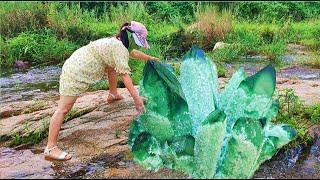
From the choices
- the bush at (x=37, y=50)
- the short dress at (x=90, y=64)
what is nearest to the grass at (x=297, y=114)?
the short dress at (x=90, y=64)

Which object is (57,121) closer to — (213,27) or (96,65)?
(96,65)

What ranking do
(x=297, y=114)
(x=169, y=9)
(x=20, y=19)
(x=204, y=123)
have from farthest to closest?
(x=169, y=9) → (x=20, y=19) → (x=297, y=114) → (x=204, y=123)

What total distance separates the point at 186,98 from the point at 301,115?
1.32 meters

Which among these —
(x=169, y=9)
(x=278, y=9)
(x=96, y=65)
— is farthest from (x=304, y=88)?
(x=169, y=9)

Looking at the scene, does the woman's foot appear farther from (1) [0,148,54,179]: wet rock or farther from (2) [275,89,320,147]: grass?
(2) [275,89,320,147]: grass

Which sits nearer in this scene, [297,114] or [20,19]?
[297,114]

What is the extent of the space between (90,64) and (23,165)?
0.98m

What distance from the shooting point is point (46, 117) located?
4.97m

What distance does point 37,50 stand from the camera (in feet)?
33.1

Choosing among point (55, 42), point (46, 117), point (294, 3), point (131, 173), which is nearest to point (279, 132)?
point (131, 173)

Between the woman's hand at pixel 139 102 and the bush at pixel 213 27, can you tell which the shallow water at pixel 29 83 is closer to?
the woman's hand at pixel 139 102

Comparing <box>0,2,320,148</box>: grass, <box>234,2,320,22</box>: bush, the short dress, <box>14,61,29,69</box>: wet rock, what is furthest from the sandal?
<box>234,2,320,22</box>: bush

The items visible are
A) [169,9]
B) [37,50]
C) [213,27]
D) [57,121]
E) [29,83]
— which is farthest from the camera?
[169,9]

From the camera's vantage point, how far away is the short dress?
4238 millimetres
